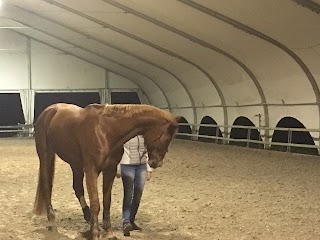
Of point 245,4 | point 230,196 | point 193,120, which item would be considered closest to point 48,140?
point 230,196

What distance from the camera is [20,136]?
23.8 m

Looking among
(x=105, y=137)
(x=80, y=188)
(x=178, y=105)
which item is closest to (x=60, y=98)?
(x=178, y=105)

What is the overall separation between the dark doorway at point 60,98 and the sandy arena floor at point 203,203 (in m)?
14.4

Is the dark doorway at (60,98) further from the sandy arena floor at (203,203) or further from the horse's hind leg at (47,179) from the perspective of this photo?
the horse's hind leg at (47,179)

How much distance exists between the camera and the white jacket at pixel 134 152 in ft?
16.3

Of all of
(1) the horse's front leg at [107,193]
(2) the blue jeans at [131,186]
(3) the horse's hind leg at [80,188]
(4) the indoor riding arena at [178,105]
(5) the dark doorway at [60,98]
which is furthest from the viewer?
(5) the dark doorway at [60,98]

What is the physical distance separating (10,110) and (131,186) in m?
21.4

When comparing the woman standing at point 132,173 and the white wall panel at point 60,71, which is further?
the white wall panel at point 60,71

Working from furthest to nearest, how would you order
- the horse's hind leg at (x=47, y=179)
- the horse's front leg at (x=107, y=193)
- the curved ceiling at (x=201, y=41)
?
the curved ceiling at (x=201, y=41) → the horse's hind leg at (x=47, y=179) → the horse's front leg at (x=107, y=193)

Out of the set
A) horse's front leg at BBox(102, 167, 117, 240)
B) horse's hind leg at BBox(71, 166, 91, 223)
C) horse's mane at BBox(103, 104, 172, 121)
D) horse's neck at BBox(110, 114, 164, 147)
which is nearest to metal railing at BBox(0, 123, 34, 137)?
horse's hind leg at BBox(71, 166, 91, 223)

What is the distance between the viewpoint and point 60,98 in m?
25.6

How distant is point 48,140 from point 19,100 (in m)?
20.6

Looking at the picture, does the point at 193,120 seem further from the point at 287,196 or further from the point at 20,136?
the point at 287,196

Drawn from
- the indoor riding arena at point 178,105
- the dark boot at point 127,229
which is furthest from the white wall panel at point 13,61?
the dark boot at point 127,229
